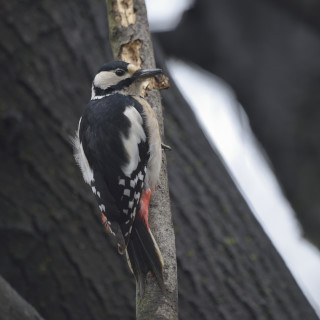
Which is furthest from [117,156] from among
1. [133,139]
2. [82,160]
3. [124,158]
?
[82,160]

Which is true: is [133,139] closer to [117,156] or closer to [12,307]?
[117,156]

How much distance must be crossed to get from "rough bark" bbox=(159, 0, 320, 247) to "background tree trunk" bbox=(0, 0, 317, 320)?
1.59m

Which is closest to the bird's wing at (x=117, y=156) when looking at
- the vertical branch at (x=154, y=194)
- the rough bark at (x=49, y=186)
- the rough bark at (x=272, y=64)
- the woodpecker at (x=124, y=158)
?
the woodpecker at (x=124, y=158)

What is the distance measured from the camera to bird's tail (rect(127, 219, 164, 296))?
2.38 metres

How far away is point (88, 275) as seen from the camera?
10.5ft

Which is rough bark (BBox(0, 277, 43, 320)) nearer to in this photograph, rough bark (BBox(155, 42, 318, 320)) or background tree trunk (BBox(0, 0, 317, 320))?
background tree trunk (BBox(0, 0, 317, 320))

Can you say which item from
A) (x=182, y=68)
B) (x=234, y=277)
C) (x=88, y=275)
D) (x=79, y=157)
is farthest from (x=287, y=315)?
(x=182, y=68)

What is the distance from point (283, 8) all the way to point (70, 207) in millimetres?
2851

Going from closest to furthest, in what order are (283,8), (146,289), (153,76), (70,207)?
(146,289), (153,76), (70,207), (283,8)

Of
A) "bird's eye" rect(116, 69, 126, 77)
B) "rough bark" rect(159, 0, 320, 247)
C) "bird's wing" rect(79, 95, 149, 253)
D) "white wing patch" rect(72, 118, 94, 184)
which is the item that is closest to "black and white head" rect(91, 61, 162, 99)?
"bird's eye" rect(116, 69, 126, 77)

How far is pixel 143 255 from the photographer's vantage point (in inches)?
99.3

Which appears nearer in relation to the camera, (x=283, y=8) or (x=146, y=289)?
(x=146, y=289)

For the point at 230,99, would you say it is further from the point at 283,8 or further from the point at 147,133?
the point at 147,133

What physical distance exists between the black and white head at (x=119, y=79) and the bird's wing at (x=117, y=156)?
0.44 ft
